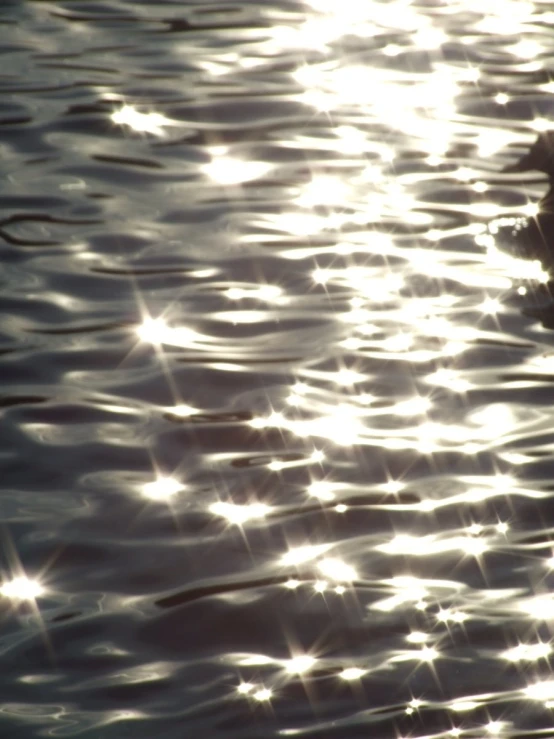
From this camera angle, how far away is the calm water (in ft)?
10.7

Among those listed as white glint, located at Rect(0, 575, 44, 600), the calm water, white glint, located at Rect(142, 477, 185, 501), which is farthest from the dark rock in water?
white glint, located at Rect(0, 575, 44, 600)

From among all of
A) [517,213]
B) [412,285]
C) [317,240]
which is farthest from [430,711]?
[517,213]

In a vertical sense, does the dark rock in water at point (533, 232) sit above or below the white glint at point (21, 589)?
above

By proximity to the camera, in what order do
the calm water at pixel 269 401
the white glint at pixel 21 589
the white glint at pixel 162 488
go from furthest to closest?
1. the white glint at pixel 162 488
2. the white glint at pixel 21 589
3. the calm water at pixel 269 401

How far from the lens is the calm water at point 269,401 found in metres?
3.26

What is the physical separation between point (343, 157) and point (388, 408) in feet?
7.27

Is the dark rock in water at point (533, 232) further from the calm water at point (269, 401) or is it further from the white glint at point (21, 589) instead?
the white glint at point (21, 589)

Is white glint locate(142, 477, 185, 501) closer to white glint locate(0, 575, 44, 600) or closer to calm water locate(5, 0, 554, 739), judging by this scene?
calm water locate(5, 0, 554, 739)

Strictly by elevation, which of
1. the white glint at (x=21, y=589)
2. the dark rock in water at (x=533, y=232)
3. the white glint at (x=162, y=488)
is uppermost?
the dark rock in water at (x=533, y=232)

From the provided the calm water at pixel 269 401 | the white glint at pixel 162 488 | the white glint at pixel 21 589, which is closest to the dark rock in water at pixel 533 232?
the calm water at pixel 269 401

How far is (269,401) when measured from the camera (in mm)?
4391

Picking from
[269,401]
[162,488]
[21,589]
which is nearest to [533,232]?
[269,401]

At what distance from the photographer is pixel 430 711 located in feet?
10.3

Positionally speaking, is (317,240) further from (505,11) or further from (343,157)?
(505,11)
